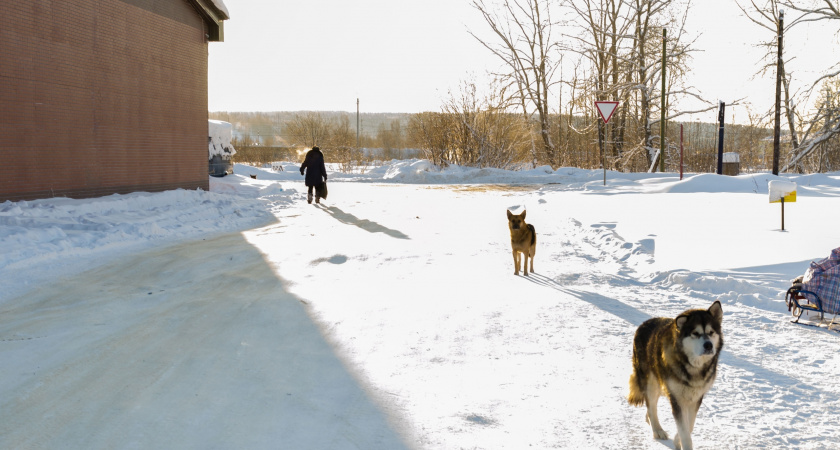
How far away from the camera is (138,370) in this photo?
5074mm

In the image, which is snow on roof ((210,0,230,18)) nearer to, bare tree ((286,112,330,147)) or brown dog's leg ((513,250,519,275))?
brown dog's leg ((513,250,519,275))

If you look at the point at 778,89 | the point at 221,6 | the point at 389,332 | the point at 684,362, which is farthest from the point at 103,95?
the point at 778,89

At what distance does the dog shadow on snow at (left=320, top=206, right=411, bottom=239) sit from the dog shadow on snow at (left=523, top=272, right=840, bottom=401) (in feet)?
14.6

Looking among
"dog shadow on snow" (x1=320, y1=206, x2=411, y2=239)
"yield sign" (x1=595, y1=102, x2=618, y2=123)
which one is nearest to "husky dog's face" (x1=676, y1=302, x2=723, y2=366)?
"dog shadow on snow" (x1=320, y1=206, x2=411, y2=239)

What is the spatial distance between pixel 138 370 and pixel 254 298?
241 centimetres

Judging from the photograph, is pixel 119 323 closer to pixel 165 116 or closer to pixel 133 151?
pixel 133 151

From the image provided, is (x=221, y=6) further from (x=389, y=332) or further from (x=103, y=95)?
(x=389, y=332)

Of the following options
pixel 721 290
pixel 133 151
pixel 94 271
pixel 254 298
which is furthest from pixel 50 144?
pixel 721 290

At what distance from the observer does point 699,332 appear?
335cm

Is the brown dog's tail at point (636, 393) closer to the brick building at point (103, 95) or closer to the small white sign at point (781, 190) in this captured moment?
the small white sign at point (781, 190)

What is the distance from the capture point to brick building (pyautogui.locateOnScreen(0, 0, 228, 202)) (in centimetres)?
1369

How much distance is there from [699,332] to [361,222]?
1164 cm

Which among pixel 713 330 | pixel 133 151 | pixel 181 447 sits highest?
pixel 133 151

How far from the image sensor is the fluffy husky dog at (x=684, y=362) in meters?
3.38
